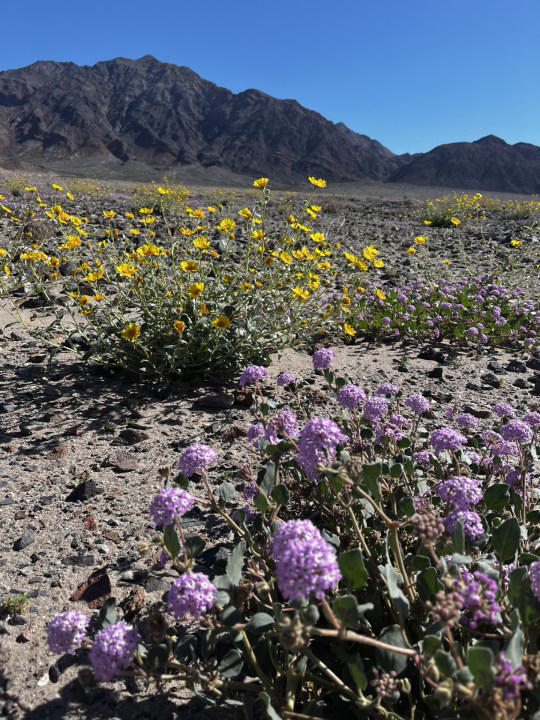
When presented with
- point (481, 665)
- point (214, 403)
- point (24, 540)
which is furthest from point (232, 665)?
point (214, 403)

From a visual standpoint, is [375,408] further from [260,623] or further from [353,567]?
[260,623]

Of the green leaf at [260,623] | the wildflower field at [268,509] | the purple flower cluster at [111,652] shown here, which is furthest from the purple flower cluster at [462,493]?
the purple flower cluster at [111,652]

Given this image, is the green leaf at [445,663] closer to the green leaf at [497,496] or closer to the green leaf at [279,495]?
the green leaf at [279,495]

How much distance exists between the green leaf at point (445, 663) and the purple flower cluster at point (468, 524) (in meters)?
0.49

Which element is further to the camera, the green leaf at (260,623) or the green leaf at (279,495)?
the green leaf at (279,495)

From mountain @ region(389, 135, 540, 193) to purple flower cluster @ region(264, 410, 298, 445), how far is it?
114m

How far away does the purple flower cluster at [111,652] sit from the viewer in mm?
1237

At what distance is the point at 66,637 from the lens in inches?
52.4

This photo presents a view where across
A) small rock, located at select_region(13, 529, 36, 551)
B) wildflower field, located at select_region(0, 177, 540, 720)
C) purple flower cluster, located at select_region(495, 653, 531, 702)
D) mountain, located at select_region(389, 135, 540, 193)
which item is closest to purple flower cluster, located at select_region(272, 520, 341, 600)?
wildflower field, located at select_region(0, 177, 540, 720)

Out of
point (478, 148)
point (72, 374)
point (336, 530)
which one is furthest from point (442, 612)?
point (478, 148)

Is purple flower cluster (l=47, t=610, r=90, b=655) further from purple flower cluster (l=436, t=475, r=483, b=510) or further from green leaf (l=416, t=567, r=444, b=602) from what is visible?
purple flower cluster (l=436, t=475, r=483, b=510)

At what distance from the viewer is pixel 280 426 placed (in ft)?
6.23

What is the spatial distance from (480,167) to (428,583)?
13458 centimetres

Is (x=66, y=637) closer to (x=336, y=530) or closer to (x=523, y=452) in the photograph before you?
(x=336, y=530)
